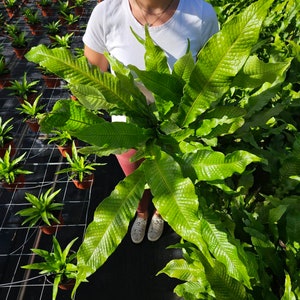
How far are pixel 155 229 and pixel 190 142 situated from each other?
124cm

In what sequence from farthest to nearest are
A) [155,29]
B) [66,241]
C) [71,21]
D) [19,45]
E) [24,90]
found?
[71,21], [19,45], [24,90], [66,241], [155,29]

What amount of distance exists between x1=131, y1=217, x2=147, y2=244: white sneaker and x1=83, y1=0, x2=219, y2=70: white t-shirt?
3.86ft

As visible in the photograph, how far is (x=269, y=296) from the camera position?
40.2 inches

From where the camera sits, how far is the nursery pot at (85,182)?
232 centimetres

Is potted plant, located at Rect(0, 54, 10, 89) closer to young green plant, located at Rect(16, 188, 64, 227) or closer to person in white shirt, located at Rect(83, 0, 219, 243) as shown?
young green plant, located at Rect(16, 188, 64, 227)

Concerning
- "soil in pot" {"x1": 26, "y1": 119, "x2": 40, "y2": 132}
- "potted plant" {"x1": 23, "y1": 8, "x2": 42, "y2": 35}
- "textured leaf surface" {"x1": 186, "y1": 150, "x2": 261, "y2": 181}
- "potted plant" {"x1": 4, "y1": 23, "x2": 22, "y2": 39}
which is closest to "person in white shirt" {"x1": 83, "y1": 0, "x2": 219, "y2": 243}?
"textured leaf surface" {"x1": 186, "y1": 150, "x2": 261, "y2": 181}

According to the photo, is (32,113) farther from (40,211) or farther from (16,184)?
(40,211)

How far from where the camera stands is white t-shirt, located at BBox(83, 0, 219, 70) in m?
1.26

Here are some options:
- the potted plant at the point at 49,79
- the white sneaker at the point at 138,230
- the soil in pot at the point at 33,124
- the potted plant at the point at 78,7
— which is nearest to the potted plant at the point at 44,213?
the white sneaker at the point at 138,230

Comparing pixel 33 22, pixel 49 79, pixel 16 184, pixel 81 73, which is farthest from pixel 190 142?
pixel 33 22

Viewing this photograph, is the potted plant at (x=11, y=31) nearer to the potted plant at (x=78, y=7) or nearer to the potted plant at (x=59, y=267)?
the potted plant at (x=78, y=7)

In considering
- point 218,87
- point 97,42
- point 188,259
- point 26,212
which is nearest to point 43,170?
point 26,212

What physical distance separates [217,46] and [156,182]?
1.39ft

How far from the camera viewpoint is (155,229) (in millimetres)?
2104
